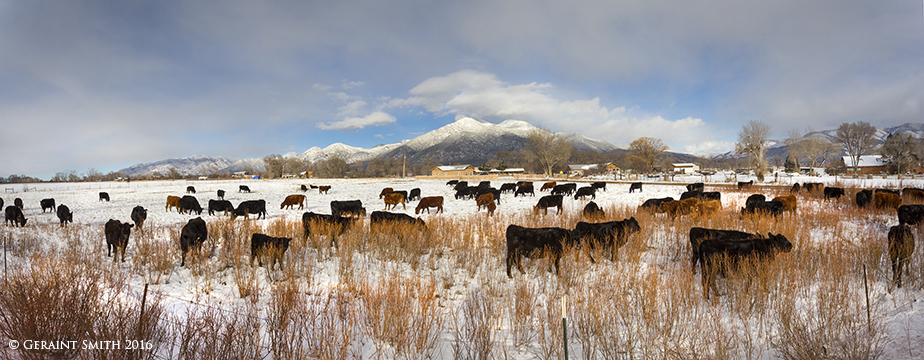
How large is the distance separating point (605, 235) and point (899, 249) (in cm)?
462

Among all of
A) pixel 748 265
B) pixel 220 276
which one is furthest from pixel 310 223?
pixel 748 265

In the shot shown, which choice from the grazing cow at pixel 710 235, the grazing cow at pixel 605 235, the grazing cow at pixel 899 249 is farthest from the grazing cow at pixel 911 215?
the grazing cow at pixel 605 235

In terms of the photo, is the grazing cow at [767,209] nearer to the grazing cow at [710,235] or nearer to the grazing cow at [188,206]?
the grazing cow at [710,235]

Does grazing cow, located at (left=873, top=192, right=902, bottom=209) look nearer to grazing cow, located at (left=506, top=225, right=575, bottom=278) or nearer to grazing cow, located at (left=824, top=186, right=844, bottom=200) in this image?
grazing cow, located at (left=824, top=186, right=844, bottom=200)

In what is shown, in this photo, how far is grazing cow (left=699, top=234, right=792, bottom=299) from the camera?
5551 mm

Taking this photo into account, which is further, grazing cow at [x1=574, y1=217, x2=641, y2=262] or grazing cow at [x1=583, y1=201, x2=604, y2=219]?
grazing cow at [x1=583, y1=201, x2=604, y2=219]

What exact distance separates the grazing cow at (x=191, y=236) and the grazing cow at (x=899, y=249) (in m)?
13.1

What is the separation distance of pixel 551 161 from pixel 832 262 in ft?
236

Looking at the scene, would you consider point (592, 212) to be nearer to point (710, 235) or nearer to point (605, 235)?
point (605, 235)

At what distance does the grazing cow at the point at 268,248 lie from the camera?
7074 mm

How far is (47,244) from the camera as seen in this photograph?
958 cm

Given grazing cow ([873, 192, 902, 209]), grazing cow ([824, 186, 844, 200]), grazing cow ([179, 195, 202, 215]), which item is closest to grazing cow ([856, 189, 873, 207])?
grazing cow ([873, 192, 902, 209])

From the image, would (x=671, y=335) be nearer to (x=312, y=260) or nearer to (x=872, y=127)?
(x=312, y=260)

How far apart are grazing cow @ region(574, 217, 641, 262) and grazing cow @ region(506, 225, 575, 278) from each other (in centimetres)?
102
